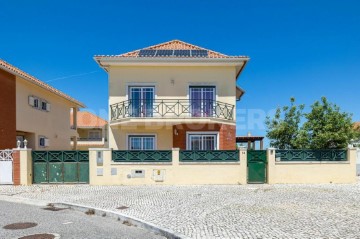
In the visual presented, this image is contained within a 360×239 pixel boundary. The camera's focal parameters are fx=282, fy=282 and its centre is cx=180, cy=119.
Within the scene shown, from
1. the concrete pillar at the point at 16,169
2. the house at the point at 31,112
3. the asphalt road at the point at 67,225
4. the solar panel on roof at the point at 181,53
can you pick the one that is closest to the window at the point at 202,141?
the solar panel on roof at the point at 181,53

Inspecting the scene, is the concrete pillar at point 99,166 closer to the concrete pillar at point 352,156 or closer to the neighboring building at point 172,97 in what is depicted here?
the neighboring building at point 172,97

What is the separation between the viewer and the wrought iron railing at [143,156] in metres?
14.2

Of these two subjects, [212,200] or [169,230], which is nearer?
[169,230]

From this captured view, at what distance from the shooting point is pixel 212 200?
33.2ft

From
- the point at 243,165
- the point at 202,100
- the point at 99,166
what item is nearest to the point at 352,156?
the point at 243,165

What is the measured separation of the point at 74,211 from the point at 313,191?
9.55 meters

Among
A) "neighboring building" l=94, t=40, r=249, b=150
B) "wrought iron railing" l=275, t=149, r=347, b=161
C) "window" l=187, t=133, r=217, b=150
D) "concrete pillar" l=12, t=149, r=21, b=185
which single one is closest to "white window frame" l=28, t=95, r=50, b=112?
"neighboring building" l=94, t=40, r=249, b=150

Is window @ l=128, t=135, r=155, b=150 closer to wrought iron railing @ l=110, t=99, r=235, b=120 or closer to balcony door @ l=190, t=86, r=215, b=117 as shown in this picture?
wrought iron railing @ l=110, t=99, r=235, b=120

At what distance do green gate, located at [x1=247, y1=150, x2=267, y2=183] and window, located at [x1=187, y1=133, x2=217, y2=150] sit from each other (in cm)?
321

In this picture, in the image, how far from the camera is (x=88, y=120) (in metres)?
39.3

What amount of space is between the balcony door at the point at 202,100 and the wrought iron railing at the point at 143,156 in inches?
159

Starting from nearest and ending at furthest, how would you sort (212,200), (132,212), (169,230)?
(169,230) → (132,212) → (212,200)

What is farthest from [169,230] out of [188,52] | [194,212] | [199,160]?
[188,52]

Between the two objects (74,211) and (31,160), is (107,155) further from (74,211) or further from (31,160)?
(74,211)
